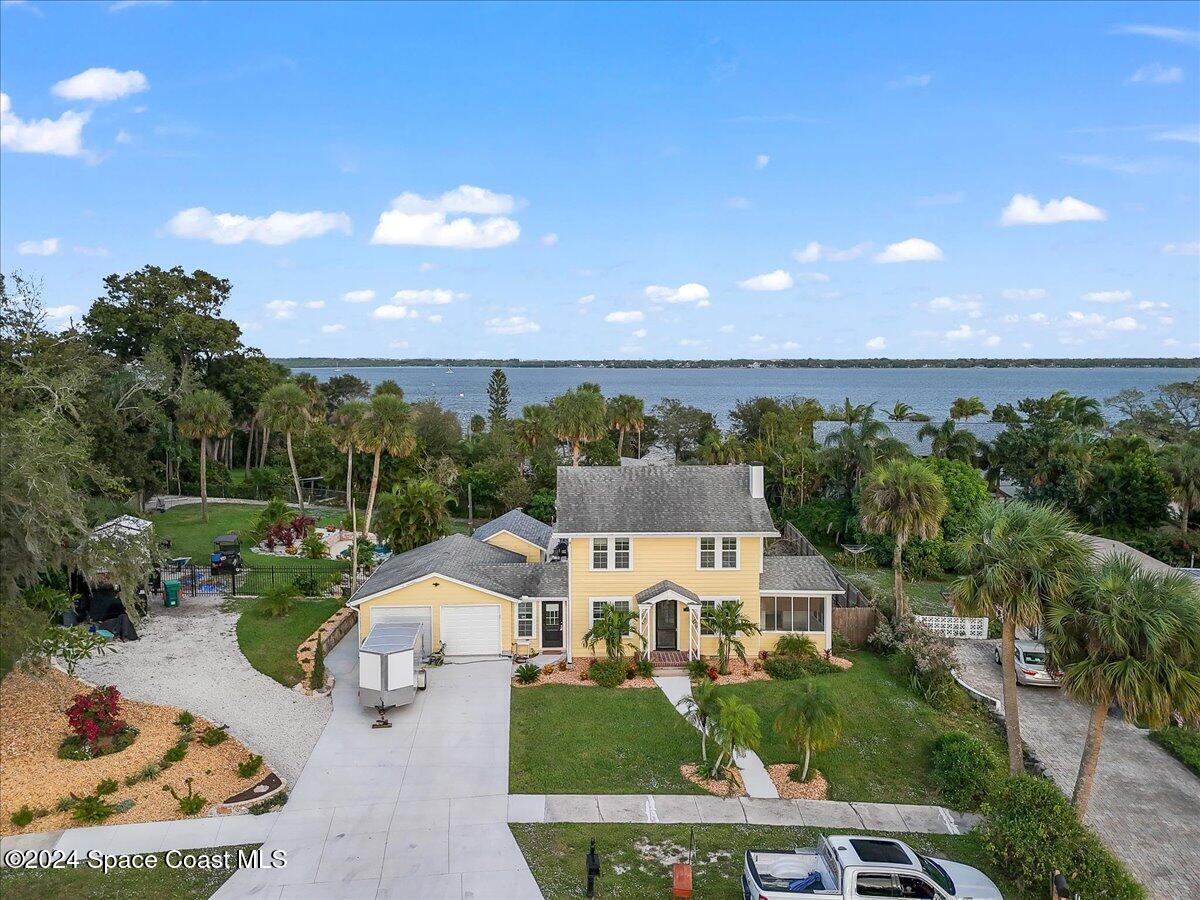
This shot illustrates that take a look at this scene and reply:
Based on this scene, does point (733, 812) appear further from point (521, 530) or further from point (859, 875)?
point (521, 530)

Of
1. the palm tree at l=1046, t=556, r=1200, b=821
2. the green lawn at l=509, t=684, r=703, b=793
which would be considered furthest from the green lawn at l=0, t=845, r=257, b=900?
the palm tree at l=1046, t=556, r=1200, b=821

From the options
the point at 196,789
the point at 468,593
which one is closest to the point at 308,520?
the point at 468,593

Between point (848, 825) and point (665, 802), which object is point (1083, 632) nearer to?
point (848, 825)

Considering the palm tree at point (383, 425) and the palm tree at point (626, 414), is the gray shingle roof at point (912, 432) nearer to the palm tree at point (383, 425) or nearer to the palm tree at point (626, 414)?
the palm tree at point (626, 414)

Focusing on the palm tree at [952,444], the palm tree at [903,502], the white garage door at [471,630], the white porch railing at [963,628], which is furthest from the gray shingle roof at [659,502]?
the palm tree at [952,444]

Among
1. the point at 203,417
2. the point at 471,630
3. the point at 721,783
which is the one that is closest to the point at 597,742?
the point at 721,783

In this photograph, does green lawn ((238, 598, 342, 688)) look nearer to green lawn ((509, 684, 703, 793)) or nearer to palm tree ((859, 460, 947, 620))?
green lawn ((509, 684, 703, 793))
